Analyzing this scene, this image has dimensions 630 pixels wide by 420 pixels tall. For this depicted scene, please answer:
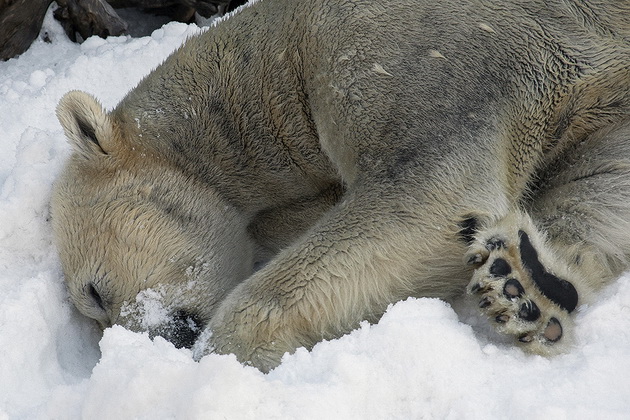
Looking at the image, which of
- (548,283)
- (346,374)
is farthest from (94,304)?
(548,283)

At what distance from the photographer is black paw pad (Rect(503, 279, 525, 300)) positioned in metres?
2.84

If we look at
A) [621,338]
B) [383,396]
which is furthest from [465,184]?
[383,396]

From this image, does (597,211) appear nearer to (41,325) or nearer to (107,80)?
(41,325)

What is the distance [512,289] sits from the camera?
9.34ft

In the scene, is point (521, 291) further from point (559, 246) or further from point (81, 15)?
point (81, 15)

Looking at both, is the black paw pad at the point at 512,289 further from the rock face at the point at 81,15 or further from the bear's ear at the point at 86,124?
the rock face at the point at 81,15

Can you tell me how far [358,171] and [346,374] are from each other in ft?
3.55

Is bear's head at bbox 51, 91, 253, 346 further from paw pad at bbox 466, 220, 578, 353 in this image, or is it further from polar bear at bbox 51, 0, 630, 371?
paw pad at bbox 466, 220, 578, 353

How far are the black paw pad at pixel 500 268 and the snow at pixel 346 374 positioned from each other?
9.6 inches

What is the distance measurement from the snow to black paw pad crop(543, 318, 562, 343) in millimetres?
76

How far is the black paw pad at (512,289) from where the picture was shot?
9.31ft

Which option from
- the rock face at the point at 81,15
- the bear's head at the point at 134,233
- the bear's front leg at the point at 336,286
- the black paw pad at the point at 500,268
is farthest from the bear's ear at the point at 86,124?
the black paw pad at the point at 500,268

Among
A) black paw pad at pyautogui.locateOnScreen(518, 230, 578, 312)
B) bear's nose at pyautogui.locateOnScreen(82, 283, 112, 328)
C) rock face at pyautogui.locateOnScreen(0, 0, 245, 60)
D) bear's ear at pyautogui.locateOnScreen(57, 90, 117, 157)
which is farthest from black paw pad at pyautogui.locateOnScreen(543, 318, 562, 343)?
rock face at pyautogui.locateOnScreen(0, 0, 245, 60)

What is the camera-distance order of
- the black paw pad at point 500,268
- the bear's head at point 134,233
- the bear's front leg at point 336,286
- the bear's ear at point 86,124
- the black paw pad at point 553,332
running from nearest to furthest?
the black paw pad at point 553,332, the black paw pad at point 500,268, the bear's front leg at point 336,286, the bear's head at point 134,233, the bear's ear at point 86,124
